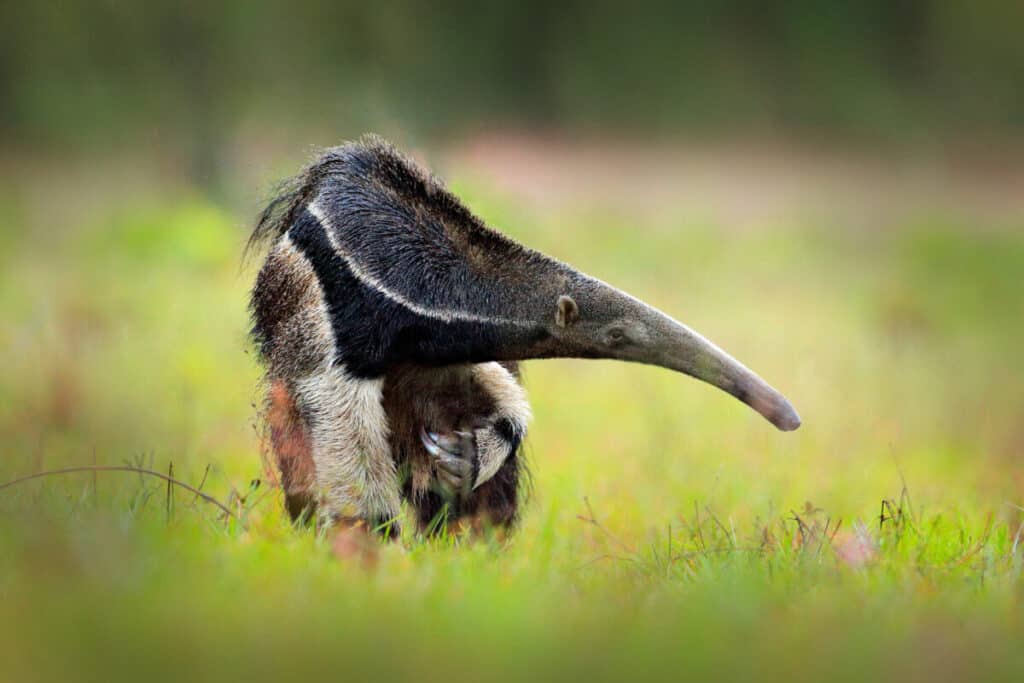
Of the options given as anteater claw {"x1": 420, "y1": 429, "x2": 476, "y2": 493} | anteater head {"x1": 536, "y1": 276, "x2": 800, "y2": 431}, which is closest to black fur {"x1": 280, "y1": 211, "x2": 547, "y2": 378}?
anteater head {"x1": 536, "y1": 276, "x2": 800, "y2": 431}

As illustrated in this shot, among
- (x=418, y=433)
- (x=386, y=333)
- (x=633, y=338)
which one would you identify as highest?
(x=633, y=338)

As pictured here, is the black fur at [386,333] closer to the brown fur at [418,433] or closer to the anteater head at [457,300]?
the anteater head at [457,300]

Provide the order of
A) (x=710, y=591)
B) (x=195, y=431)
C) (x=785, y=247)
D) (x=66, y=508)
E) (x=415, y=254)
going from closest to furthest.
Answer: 1. (x=710, y=591)
2. (x=66, y=508)
3. (x=415, y=254)
4. (x=195, y=431)
5. (x=785, y=247)

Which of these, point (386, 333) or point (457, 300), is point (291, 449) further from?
point (457, 300)

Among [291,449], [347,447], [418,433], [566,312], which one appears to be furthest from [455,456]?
[566,312]

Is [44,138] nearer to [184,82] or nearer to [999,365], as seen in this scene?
[184,82]

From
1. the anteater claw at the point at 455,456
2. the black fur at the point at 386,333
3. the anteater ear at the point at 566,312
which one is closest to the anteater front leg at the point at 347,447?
the black fur at the point at 386,333

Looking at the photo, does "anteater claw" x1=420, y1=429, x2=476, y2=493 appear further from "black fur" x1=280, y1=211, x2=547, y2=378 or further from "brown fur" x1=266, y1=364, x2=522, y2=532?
"black fur" x1=280, y1=211, x2=547, y2=378

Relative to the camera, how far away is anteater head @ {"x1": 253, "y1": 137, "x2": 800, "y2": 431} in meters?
4.15

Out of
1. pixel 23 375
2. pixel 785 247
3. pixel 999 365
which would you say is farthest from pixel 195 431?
pixel 785 247

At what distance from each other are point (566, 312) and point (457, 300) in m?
0.37

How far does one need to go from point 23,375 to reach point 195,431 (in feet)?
3.48

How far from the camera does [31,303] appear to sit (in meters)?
9.66

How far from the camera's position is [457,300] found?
4.20 metres
